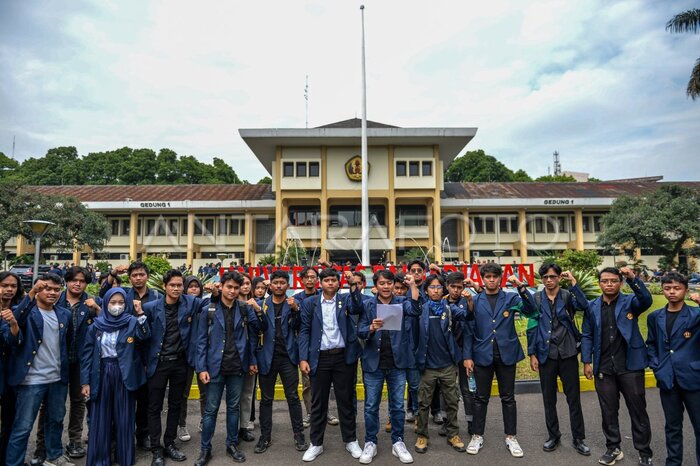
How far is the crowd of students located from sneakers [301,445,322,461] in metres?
0.04

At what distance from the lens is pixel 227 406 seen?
14.1 feet

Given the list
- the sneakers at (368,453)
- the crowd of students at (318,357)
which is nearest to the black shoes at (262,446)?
the crowd of students at (318,357)

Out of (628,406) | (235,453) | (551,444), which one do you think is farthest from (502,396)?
(235,453)

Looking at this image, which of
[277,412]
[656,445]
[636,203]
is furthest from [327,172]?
[656,445]

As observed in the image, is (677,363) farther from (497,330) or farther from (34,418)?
(34,418)

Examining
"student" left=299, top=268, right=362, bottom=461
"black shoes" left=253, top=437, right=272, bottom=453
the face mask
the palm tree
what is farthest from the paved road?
the palm tree

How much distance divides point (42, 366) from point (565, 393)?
17.1 feet

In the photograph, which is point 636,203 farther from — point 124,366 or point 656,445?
point 124,366

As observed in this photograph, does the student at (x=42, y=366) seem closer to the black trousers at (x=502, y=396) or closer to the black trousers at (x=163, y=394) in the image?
the black trousers at (x=163, y=394)

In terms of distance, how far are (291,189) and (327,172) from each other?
2450mm

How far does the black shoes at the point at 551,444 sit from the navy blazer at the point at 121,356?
13.7 ft

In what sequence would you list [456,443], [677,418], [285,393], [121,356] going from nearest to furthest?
[677,418], [121,356], [456,443], [285,393]

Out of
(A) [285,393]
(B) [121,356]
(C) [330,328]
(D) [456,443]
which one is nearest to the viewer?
(B) [121,356]

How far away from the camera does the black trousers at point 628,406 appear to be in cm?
399
